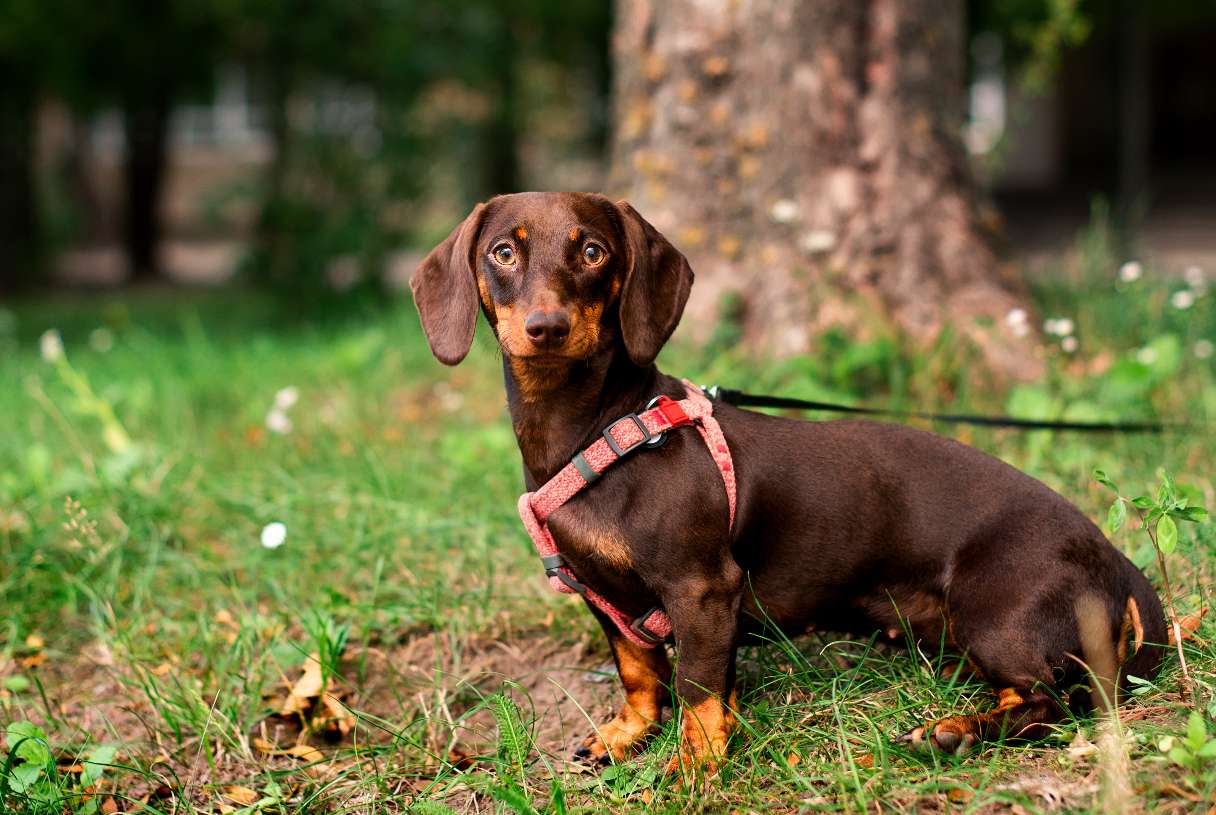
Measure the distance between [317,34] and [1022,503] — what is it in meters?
7.96

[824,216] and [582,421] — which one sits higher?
[824,216]

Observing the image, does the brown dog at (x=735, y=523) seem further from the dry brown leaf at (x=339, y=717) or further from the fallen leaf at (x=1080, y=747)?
the dry brown leaf at (x=339, y=717)

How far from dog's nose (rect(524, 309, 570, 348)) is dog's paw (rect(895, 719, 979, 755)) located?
42.8 inches

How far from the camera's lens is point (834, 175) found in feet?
15.5

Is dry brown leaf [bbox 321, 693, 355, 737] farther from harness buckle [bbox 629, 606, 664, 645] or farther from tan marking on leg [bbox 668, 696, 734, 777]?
tan marking on leg [bbox 668, 696, 734, 777]

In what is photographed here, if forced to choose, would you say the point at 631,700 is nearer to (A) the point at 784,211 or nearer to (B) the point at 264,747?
(B) the point at 264,747

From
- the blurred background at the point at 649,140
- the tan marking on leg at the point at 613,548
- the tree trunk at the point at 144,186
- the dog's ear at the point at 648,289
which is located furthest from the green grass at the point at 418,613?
the tree trunk at the point at 144,186

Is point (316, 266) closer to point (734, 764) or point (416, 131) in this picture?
point (416, 131)

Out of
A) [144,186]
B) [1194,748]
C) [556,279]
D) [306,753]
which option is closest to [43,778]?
[306,753]

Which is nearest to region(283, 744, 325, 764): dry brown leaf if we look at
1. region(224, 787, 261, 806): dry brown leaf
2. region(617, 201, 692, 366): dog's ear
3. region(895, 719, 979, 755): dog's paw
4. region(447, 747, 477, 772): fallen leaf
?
region(224, 787, 261, 806): dry brown leaf

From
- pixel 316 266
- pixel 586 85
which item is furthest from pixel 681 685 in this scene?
pixel 586 85

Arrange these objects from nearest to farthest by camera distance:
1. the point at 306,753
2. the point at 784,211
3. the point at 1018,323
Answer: the point at 306,753 → the point at 1018,323 → the point at 784,211

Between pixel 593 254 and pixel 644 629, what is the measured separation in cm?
83

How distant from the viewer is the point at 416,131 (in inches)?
365
